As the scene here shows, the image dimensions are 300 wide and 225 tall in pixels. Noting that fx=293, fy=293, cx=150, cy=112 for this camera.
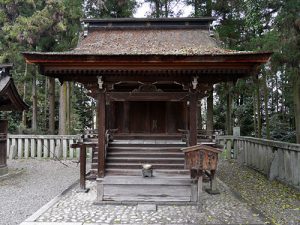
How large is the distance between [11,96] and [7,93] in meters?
0.30

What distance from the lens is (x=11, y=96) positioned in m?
9.52

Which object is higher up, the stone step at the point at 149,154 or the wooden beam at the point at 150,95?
the wooden beam at the point at 150,95

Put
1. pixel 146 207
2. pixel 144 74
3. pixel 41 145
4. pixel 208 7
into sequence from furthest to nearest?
pixel 208 7 < pixel 41 145 < pixel 144 74 < pixel 146 207

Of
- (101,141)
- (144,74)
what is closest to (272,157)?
(144,74)

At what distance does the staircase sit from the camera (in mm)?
6883

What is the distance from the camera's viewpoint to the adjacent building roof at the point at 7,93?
9.15 m

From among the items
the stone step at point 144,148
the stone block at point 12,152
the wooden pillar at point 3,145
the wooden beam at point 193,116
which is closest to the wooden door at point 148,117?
the stone step at point 144,148

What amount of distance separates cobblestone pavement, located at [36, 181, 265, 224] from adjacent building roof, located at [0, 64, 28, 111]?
14.7 ft

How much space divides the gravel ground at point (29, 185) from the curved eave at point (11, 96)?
2212 mm

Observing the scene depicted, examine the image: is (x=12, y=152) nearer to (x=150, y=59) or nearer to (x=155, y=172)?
(x=155, y=172)

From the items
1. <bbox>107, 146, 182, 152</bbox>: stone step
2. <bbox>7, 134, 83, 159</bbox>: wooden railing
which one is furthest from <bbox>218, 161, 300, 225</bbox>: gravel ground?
<bbox>7, 134, 83, 159</bbox>: wooden railing

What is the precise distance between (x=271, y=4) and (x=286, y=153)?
4.00m

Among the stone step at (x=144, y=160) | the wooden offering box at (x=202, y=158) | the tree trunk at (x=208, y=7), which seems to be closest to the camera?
the wooden offering box at (x=202, y=158)

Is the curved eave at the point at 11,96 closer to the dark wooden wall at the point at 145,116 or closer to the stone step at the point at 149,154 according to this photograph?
the dark wooden wall at the point at 145,116
